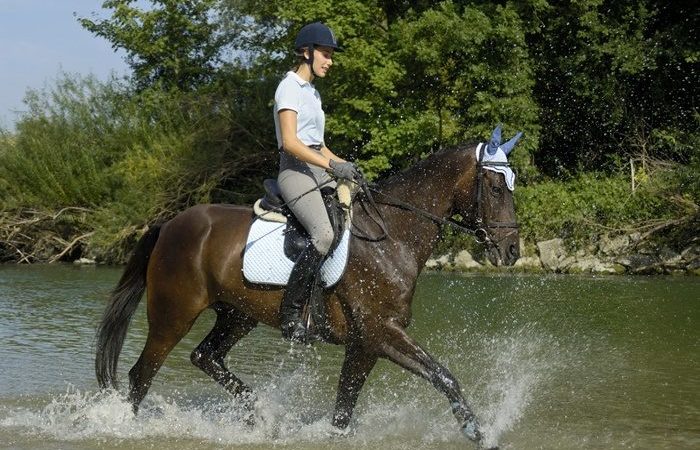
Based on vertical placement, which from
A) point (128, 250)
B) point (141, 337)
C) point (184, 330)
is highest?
point (184, 330)

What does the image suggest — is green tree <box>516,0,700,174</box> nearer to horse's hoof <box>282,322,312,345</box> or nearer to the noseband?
the noseband

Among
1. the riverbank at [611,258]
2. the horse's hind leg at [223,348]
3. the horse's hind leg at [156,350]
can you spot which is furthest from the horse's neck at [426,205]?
the riverbank at [611,258]

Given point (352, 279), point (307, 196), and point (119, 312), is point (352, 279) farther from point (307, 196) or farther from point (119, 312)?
point (119, 312)

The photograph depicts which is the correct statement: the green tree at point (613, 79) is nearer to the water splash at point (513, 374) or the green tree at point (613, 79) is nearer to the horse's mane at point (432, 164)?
the water splash at point (513, 374)

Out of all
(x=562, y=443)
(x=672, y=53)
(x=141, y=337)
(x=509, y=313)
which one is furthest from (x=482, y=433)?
(x=672, y=53)

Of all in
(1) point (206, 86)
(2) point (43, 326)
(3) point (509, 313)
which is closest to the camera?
(2) point (43, 326)

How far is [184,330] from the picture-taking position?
8.02m

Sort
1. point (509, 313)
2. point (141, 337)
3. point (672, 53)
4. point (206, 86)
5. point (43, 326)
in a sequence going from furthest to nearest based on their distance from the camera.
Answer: point (206, 86) < point (672, 53) < point (509, 313) < point (43, 326) < point (141, 337)

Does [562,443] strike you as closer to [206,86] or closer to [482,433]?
[482,433]

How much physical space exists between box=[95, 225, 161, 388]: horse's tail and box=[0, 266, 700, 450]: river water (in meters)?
0.25

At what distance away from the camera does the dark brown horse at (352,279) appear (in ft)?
23.7

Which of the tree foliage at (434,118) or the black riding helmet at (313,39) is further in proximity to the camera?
the tree foliage at (434,118)

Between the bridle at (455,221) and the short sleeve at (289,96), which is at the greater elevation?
the short sleeve at (289,96)

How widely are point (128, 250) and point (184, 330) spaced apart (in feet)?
73.4
